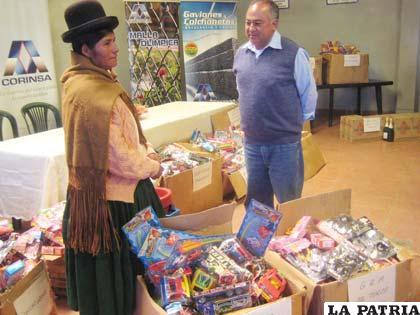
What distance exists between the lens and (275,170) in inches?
90.5

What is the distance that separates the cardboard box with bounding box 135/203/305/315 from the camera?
4.52 ft

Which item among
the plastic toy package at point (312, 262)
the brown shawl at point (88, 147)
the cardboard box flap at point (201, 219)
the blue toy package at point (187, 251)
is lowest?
the plastic toy package at point (312, 262)

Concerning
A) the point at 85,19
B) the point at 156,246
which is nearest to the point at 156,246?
the point at 156,246

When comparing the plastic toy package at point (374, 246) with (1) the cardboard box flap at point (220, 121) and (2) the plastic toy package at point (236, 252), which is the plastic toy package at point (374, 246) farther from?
(1) the cardboard box flap at point (220, 121)

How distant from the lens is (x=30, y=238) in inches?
82.6

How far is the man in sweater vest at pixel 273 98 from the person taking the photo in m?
2.14

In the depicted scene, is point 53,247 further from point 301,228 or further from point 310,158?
point 310,158

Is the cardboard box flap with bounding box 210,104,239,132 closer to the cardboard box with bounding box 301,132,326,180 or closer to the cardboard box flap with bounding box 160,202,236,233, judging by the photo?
the cardboard box with bounding box 301,132,326,180

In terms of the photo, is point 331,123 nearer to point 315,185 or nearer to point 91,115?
point 315,185

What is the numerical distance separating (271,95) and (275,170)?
0.40 meters

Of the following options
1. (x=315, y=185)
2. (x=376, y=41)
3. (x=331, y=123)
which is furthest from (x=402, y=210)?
(x=376, y=41)

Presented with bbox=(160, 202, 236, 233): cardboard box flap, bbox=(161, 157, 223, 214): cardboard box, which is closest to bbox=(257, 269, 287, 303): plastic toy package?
bbox=(160, 202, 236, 233): cardboard box flap

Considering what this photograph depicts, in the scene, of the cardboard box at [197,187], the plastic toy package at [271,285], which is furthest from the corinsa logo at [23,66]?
the plastic toy package at [271,285]

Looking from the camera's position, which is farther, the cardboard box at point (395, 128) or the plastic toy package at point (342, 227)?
the cardboard box at point (395, 128)
